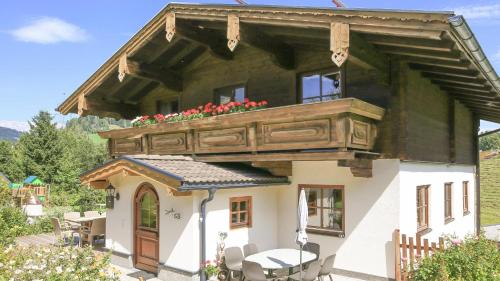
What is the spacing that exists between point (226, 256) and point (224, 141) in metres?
3.10

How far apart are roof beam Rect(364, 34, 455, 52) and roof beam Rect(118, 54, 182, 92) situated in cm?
744

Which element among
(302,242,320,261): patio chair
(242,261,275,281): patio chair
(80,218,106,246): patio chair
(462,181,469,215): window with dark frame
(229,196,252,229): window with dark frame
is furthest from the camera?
(462,181,469,215): window with dark frame

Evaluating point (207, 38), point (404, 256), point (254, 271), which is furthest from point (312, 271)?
point (207, 38)

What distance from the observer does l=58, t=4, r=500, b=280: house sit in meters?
8.56

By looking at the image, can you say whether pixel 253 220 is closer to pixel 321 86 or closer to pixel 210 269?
pixel 210 269

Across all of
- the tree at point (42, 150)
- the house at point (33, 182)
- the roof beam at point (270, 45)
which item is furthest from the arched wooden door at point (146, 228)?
the tree at point (42, 150)

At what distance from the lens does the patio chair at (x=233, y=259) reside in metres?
9.39

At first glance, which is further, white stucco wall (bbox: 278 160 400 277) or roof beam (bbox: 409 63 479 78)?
white stucco wall (bbox: 278 160 400 277)

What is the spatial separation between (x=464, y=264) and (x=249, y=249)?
493 cm

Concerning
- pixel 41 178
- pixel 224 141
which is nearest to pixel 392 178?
pixel 224 141

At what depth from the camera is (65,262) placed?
6422 millimetres

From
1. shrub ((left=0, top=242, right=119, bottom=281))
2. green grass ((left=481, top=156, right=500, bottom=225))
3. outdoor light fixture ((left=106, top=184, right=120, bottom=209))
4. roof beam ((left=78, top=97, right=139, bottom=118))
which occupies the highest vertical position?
roof beam ((left=78, top=97, right=139, bottom=118))

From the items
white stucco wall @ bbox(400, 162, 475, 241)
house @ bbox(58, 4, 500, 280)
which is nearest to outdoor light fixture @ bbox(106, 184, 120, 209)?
house @ bbox(58, 4, 500, 280)

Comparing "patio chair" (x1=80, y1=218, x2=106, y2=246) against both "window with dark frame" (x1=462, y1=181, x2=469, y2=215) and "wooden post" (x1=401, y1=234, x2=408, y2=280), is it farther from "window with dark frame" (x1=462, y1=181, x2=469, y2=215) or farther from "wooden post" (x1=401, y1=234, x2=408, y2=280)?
"window with dark frame" (x1=462, y1=181, x2=469, y2=215)
